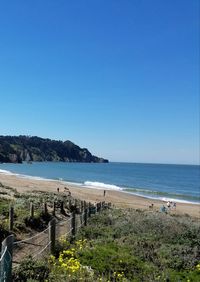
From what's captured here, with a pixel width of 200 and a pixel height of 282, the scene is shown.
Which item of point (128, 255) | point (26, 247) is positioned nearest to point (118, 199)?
point (26, 247)

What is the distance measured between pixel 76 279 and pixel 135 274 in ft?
9.15

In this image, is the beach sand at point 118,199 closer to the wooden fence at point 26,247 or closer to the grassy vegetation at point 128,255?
the grassy vegetation at point 128,255

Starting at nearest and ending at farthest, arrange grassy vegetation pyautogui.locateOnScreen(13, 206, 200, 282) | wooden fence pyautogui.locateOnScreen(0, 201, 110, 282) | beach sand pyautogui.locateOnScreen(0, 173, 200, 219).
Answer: wooden fence pyautogui.locateOnScreen(0, 201, 110, 282) → grassy vegetation pyautogui.locateOnScreen(13, 206, 200, 282) → beach sand pyautogui.locateOnScreen(0, 173, 200, 219)

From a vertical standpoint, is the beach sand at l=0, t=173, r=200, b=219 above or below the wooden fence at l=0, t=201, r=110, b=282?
below

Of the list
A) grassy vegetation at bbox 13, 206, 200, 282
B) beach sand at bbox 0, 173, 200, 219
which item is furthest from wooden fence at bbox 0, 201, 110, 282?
beach sand at bbox 0, 173, 200, 219

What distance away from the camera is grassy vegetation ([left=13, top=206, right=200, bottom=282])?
1071cm

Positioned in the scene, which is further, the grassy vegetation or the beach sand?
the beach sand

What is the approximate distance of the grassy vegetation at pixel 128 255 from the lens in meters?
10.7

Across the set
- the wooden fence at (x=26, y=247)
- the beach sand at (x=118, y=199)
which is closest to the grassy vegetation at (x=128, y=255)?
the wooden fence at (x=26, y=247)

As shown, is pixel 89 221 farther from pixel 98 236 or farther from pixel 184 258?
pixel 184 258

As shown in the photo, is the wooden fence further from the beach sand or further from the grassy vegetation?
the beach sand

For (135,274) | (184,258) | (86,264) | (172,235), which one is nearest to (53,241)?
(86,264)

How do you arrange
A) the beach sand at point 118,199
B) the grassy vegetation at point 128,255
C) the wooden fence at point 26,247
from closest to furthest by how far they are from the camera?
1. the wooden fence at point 26,247
2. the grassy vegetation at point 128,255
3. the beach sand at point 118,199

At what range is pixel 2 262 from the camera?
7.57 metres
